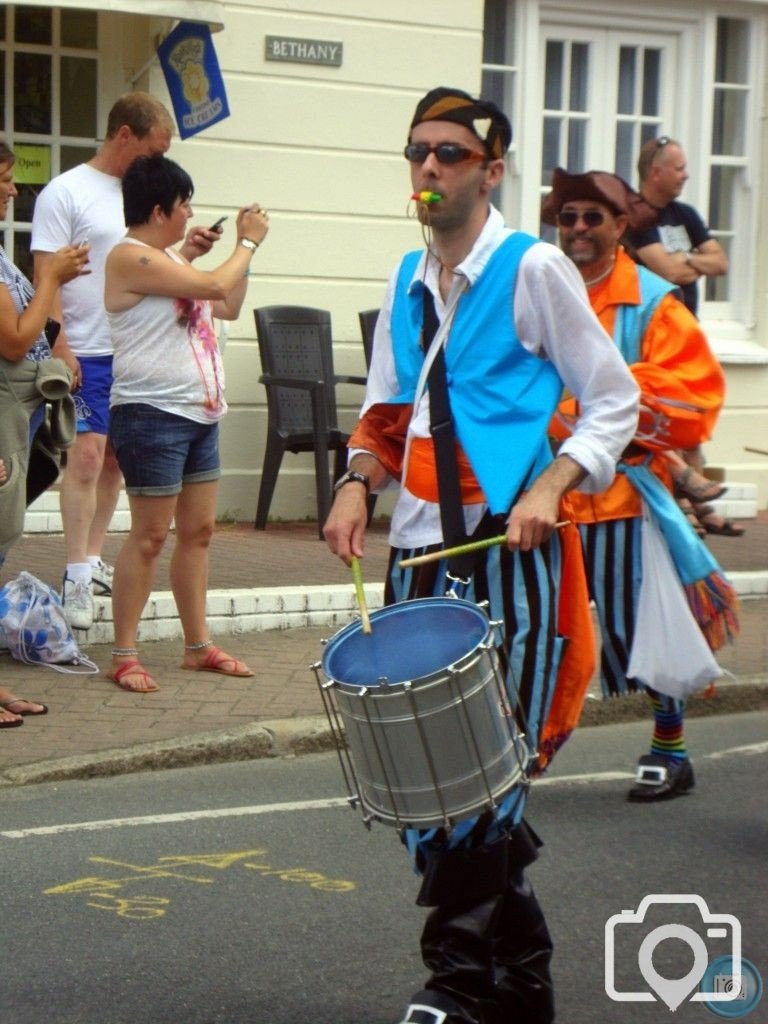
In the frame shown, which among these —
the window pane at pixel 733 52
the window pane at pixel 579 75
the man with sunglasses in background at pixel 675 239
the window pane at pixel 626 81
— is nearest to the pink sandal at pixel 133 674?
the man with sunglasses in background at pixel 675 239

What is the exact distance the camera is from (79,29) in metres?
11.0

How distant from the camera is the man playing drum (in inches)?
145

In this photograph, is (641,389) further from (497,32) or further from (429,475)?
(497,32)

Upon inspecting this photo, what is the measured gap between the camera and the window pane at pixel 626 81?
1306cm

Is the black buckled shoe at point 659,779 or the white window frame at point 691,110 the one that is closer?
the black buckled shoe at point 659,779

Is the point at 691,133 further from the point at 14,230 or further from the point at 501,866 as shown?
the point at 501,866

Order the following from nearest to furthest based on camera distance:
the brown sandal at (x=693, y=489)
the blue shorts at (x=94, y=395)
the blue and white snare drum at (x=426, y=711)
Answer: the blue and white snare drum at (x=426, y=711), the brown sandal at (x=693, y=489), the blue shorts at (x=94, y=395)

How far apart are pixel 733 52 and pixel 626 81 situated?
100cm

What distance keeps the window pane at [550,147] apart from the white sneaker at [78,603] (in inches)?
243

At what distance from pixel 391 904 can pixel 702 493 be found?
2739 millimetres

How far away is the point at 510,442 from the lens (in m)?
3.68

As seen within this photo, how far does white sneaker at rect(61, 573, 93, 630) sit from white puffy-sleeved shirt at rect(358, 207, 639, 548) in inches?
167

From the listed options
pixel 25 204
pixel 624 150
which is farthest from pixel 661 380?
pixel 624 150

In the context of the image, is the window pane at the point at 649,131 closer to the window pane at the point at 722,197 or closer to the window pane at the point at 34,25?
the window pane at the point at 722,197
